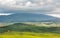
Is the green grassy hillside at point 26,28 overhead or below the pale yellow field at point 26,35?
overhead

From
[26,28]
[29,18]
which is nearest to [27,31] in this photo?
[26,28]

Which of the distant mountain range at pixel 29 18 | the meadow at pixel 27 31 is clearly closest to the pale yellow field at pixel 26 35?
the meadow at pixel 27 31

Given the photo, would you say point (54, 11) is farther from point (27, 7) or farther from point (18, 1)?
point (18, 1)

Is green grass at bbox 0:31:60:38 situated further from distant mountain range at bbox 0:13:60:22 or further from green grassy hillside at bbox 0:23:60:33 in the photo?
distant mountain range at bbox 0:13:60:22

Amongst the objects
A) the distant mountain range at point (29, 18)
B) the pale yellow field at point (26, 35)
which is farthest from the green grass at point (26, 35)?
the distant mountain range at point (29, 18)

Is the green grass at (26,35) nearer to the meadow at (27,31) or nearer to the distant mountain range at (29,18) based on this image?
the meadow at (27,31)

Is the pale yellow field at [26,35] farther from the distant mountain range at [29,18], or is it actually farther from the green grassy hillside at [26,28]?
the distant mountain range at [29,18]

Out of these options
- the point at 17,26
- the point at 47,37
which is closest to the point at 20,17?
the point at 17,26

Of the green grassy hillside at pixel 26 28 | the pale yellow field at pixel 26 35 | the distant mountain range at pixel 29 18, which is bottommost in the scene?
the pale yellow field at pixel 26 35

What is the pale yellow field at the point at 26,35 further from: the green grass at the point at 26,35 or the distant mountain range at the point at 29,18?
the distant mountain range at the point at 29,18

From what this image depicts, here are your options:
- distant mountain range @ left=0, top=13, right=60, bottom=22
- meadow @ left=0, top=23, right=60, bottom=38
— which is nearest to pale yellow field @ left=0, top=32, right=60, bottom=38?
meadow @ left=0, top=23, right=60, bottom=38

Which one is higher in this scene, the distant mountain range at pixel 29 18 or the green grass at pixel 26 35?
the distant mountain range at pixel 29 18
